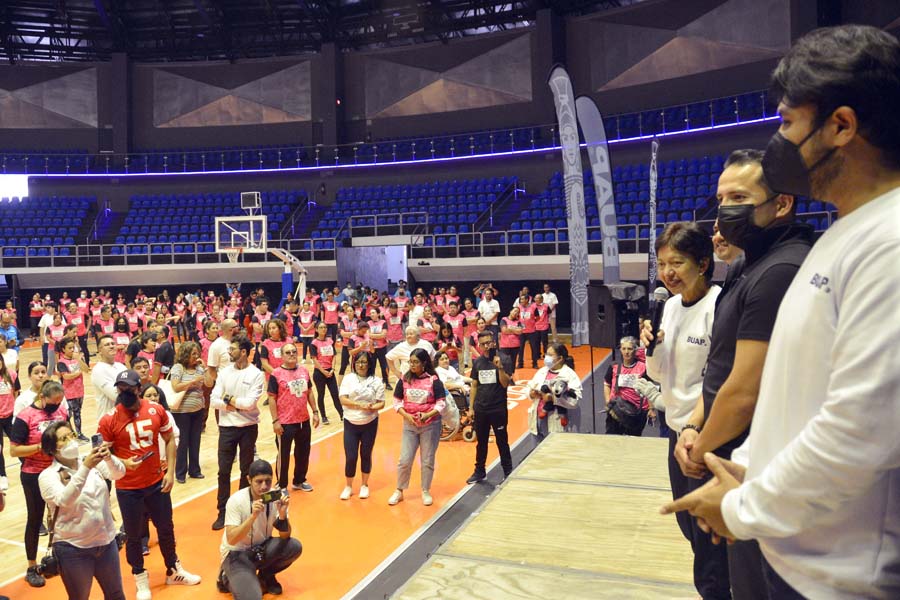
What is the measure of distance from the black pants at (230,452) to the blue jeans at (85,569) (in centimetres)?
222

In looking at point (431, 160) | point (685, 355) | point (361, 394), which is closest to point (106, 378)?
point (361, 394)

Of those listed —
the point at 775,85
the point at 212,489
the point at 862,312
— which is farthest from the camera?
the point at 212,489

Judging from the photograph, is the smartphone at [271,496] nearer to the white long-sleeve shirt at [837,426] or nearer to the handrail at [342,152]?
the white long-sleeve shirt at [837,426]

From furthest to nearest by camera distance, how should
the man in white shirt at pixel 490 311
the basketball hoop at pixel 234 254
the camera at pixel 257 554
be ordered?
the basketball hoop at pixel 234 254 → the man in white shirt at pixel 490 311 → the camera at pixel 257 554

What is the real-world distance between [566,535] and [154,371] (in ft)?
21.2

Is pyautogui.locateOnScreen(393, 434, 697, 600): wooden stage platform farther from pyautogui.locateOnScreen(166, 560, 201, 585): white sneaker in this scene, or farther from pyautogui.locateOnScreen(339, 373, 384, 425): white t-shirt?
pyautogui.locateOnScreen(339, 373, 384, 425): white t-shirt

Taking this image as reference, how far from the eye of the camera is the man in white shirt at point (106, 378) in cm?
721

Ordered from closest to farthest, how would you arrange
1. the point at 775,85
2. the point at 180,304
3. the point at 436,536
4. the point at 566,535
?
the point at 775,85 < the point at 566,535 < the point at 436,536 < the point at 180,304

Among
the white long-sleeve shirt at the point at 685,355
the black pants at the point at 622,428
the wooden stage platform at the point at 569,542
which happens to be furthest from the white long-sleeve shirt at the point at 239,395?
the white long-sleeve shirt at the point at 685,355

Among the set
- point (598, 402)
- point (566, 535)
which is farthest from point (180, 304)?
point (566, 535)

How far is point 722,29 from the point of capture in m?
23.2

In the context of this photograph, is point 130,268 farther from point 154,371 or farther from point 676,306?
point 676,306

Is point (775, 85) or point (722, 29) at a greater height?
point (722, 29)

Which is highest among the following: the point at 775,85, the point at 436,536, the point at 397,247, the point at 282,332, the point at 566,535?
the point at 397,247
